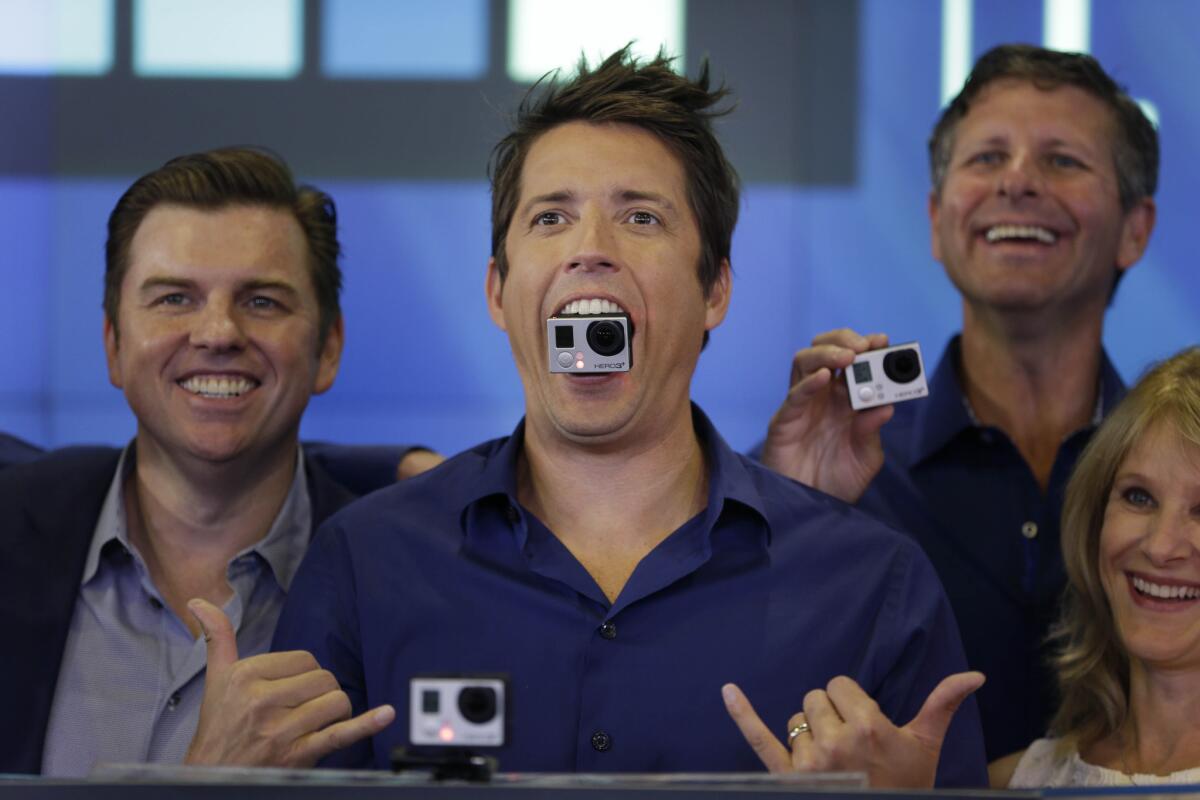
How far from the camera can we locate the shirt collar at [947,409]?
2.90 meters

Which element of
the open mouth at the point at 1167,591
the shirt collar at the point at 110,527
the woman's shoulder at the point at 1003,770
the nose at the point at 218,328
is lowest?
the woman's shoulder at the point at 1003,770

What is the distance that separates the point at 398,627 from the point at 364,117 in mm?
2387

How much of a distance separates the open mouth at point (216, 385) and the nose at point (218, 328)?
48mm

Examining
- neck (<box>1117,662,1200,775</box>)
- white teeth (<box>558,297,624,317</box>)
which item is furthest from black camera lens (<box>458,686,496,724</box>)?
neck (<box>1117,662,1200,775</box>)

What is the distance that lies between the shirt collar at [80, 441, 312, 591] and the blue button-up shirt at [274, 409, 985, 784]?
Result: 0.37 meters

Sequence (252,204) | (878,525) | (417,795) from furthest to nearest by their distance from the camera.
→ (252,204)
(878,525)
(417,795)

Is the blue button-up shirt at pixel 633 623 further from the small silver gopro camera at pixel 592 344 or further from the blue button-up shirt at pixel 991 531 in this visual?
the blue button-up shirt at pixel 991 531

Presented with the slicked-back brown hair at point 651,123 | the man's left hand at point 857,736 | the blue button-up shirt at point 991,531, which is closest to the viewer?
the man's left hand at point 857,736

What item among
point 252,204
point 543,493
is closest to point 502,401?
point 252,204

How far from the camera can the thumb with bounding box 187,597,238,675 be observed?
192 centimetres

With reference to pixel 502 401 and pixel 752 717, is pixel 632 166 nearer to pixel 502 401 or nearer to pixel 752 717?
pixel 752 717

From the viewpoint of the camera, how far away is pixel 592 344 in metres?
2.03


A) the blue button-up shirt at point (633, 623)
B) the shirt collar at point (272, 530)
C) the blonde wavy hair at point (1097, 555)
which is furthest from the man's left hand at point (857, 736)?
the shirt collar at point (272, 530)

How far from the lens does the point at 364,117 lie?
4184 mm
